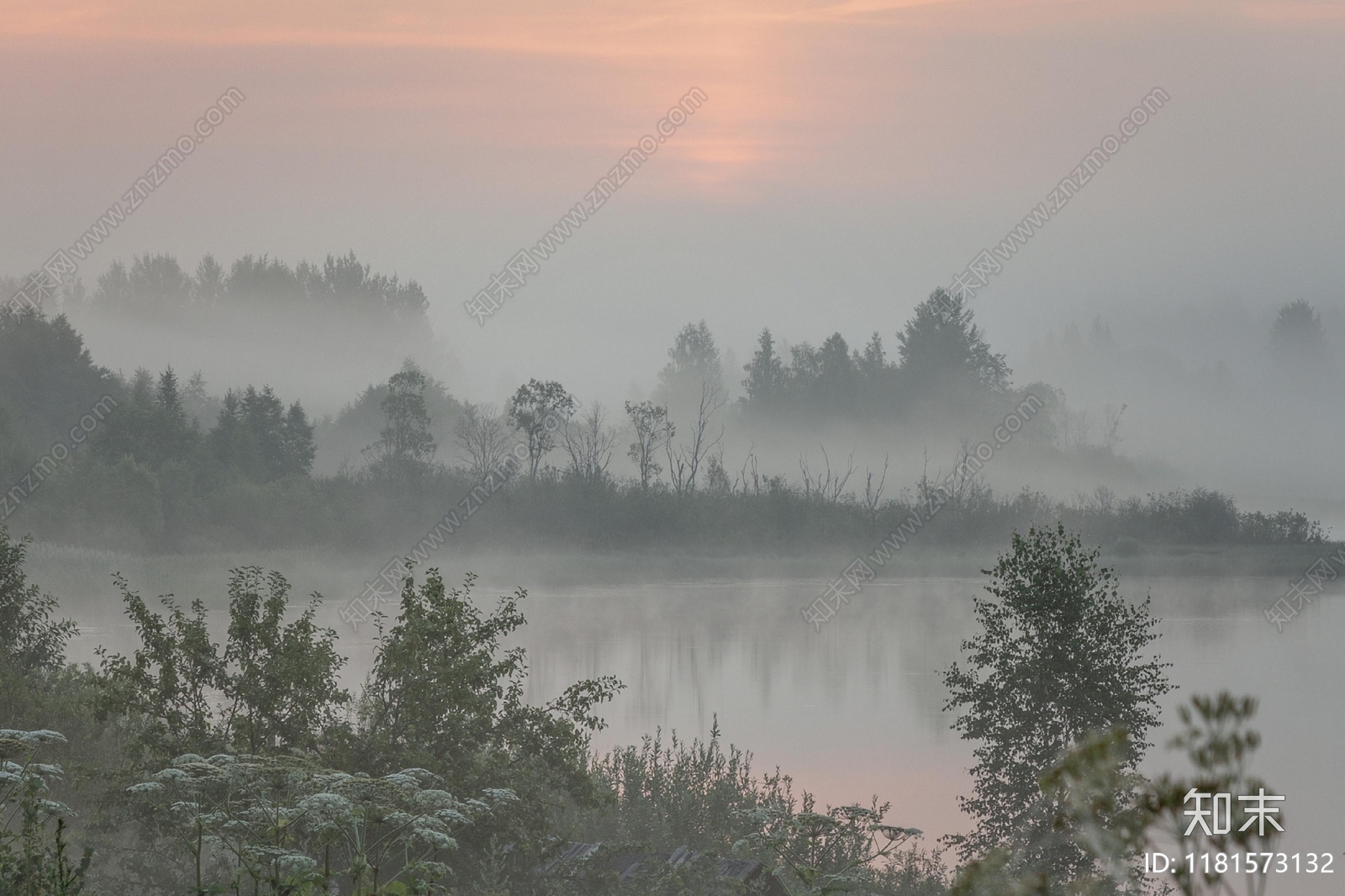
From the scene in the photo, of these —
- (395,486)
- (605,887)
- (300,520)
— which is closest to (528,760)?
(605,887)

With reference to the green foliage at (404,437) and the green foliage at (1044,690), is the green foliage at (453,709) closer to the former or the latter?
the green foliage at (1044,690)

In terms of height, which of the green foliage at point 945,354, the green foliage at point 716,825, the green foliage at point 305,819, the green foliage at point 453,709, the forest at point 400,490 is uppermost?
the green foliage at point 945,354

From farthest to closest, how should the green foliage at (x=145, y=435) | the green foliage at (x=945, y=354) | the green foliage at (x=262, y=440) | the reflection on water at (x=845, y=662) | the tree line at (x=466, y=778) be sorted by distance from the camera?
the green foliage at (x=945, y=354), the green foliage at (x=262, y=440), the green foliage at (x=145, y=435), the reflection on water at (x=845, y=662), the tree line at (x=466, y=778)

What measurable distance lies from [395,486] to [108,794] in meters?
51.7

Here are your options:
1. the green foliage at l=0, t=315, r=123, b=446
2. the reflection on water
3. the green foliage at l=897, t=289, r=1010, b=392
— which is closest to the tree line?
the reflection on water

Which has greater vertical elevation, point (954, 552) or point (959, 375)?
point (959, 375)

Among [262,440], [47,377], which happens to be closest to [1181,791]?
[262,440]

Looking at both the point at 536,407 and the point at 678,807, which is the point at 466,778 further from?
the point at 536,407

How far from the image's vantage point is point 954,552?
6322cm

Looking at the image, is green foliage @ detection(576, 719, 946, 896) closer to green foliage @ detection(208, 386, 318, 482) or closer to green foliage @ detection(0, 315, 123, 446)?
green foliage @ detection(208, 386, 318, 482)

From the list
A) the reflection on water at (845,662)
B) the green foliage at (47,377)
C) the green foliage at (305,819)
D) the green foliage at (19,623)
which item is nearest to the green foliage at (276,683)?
the green foliage at (305,819)

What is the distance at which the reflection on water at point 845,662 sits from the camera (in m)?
23.6

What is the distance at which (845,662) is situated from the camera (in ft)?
123

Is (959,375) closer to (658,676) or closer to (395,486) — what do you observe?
(395,486)
